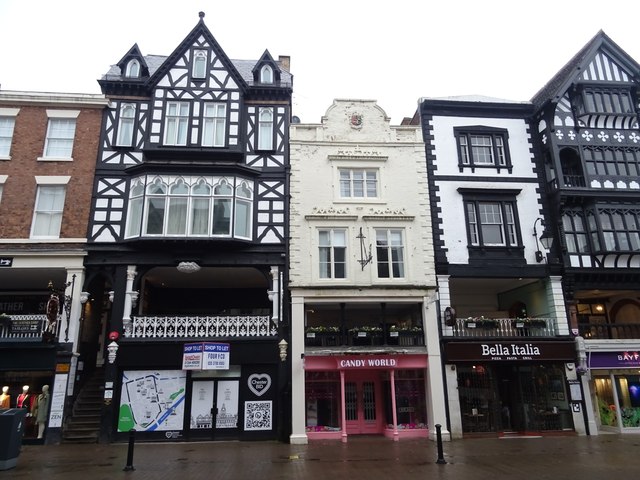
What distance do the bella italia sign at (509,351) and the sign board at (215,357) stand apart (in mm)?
8467

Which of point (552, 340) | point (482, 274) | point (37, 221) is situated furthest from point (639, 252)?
point (37, 221)

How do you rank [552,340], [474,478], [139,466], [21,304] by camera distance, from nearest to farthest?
1. [474,478]
2. [139,466]
3. [552,340]
4. [21,304]

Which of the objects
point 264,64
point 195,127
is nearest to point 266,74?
point 264,64

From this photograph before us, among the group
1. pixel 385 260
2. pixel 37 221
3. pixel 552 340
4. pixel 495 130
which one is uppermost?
pixel 495 130

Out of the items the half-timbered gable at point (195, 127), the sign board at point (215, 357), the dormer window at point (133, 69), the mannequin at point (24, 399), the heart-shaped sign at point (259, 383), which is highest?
the dormer window at point (133, 69)

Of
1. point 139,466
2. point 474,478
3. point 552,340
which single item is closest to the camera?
point 474,478

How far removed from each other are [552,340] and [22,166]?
22.7 metres

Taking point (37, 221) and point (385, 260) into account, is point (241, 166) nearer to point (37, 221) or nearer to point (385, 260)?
point (385, 260)

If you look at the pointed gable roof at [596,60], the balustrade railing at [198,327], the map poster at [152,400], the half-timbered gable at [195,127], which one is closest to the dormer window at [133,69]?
the half-timbered gable at [195,127]

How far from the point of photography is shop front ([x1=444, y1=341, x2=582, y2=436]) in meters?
17.5

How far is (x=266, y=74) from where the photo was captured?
2047 centimetres

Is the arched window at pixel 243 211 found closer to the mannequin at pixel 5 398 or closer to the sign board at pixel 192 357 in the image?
the sign board at pixel 192 357

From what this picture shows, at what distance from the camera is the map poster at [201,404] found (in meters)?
16.6

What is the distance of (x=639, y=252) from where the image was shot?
61.8ft
